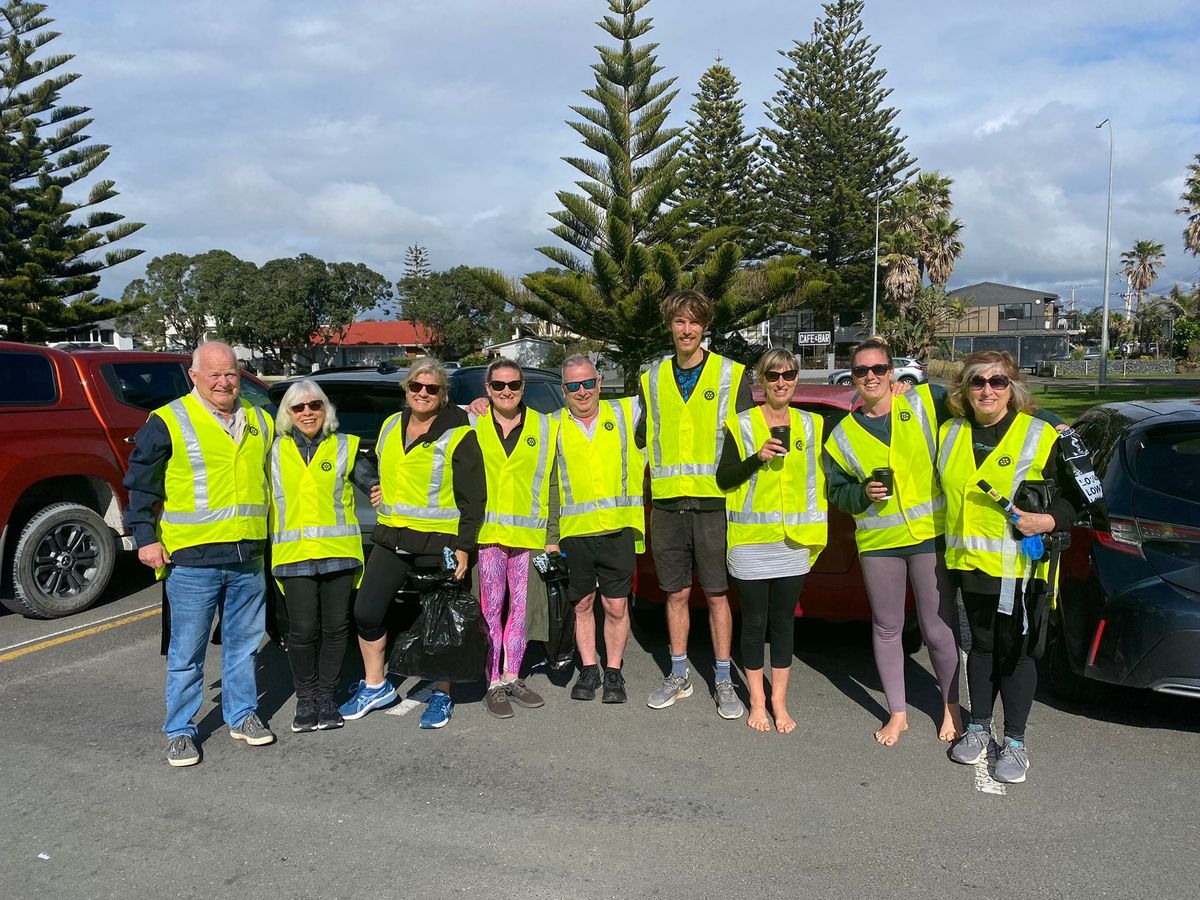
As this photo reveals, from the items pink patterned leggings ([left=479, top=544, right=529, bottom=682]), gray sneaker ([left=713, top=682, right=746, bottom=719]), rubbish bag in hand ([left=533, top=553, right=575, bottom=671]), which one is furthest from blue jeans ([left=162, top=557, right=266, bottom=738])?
gray sneaker ([left=713, top=682, right=746, bottom=719])

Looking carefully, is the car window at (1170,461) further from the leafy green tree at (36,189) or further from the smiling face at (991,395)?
the leafy green tree at (36,189)

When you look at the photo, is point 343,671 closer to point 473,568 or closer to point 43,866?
point 473,568

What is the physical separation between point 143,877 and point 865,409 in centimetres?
312

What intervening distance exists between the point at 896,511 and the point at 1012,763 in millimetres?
1027

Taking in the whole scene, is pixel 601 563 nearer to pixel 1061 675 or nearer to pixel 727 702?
pixel 727 702

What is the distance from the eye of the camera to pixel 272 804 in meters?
3.29

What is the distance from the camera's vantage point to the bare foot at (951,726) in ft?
12.3

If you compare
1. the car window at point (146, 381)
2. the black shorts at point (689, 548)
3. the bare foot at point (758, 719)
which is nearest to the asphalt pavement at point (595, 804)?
the bare foot at point (758, 719)

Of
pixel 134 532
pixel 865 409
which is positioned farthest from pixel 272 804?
pixel 865 409

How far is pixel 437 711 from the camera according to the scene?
13.2ft

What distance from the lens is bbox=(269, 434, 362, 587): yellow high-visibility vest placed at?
12.2 feet

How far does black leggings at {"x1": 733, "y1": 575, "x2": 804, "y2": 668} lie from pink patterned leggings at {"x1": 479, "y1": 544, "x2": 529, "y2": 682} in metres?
0.98

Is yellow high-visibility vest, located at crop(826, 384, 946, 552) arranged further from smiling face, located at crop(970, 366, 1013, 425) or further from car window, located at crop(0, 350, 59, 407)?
car window, located at crop(0, 350, 59, 407)

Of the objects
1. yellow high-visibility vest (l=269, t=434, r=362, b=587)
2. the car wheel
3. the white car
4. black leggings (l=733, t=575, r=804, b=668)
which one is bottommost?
the car wheel
